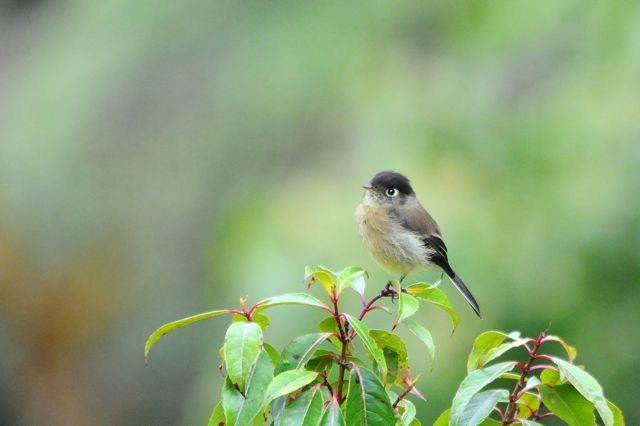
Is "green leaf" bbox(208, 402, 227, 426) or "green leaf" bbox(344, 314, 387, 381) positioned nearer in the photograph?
"green leaf" bbox(344, 314, 387, 381)

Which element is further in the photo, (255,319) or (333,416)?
(255,319)

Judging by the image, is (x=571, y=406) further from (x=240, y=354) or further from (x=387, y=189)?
(x=387, y=189)

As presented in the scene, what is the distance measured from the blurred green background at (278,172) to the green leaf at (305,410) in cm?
251

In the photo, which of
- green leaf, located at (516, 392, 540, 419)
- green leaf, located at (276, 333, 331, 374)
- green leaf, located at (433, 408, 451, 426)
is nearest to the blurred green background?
green leaf, located at (516, 392, 540, 419)

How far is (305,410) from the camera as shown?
1.77 metres

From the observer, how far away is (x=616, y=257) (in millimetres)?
4754

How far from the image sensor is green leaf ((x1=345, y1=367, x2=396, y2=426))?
176 centimetres

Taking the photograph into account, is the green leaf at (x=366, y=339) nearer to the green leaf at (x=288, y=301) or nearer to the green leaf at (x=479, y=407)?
the green leaf at (x=288, y=301)

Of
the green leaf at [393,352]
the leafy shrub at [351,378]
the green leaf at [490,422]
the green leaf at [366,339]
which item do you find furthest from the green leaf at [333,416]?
the green leaf at [490,422]

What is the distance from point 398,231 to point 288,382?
7.07 ft

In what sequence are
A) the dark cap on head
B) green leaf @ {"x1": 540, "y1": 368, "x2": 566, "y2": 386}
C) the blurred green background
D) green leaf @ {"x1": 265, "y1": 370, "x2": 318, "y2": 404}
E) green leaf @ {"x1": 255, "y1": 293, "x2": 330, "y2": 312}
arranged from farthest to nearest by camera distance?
the blurred green background
the dark cap on head
green leaf @ {"x1": 540, "y1": 368, "x2": 566, "y2": 386}
green leaf @ {"x1": 255, "y1": 293, "x2": 330, "y2": 312}
green leaf @ {"x1": 265, "y1": 370, "x2": 318, "y2": 404}

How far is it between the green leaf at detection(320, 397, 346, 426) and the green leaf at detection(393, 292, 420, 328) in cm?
20

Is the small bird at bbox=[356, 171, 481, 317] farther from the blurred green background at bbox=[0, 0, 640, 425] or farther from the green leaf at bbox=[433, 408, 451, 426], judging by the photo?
the green leaf at bbox=[433, 408, 451, 426]

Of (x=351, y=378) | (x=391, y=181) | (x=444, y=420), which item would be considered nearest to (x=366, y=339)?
(x=351, y=378)
